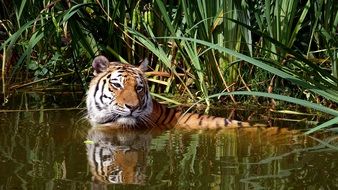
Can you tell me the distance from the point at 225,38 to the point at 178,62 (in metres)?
0.59

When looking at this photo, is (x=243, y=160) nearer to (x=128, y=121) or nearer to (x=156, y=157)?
(x=156, y=157)

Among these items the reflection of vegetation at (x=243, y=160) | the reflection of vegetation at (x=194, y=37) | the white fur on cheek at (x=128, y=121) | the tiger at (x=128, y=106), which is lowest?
the reflection of vegetation at (x=243, y=160)

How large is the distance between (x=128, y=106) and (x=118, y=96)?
123 mm

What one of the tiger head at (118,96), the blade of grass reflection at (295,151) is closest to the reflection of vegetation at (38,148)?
the tiger head at (118,96)

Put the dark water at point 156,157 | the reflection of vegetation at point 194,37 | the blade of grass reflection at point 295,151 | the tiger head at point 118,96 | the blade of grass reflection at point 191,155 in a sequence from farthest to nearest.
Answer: the reflection of vegetation at point 194,37 < the tiger head at point 118,96 < the blade of grass reflection at point 295,151 < the blade of grass reflection at point 191,155 < the dark water at point 156,157

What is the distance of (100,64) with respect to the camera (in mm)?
5176

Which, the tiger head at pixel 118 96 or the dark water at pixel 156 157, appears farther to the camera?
the tiger head at pixel 118 96

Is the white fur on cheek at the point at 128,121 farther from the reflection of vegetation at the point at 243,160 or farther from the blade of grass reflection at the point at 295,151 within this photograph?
the blade of grass reflection at the point at 295,151

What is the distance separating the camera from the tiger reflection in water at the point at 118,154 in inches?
132

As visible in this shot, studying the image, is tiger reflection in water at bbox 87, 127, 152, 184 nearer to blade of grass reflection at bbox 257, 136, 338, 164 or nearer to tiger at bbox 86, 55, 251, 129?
tiger at bbox 86, 55, 251, 129

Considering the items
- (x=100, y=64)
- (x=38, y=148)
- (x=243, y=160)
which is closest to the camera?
(x=243, y=160)

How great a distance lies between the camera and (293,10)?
5.36 metres

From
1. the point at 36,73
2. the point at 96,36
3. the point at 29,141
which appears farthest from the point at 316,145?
the point at 36,73

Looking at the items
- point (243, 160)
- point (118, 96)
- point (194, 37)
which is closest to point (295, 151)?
point (243, 160)
